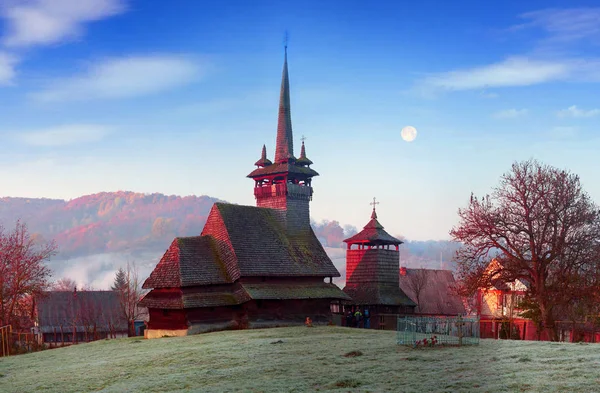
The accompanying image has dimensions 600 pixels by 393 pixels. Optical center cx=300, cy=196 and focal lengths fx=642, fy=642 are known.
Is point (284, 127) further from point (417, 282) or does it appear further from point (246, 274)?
point (417, 282)

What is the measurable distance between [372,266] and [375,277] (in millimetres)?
1006

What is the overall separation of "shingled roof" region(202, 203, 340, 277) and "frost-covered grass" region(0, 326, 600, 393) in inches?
459

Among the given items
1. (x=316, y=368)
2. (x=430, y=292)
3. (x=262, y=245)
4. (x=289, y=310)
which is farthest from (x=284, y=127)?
(x=316, y=368)

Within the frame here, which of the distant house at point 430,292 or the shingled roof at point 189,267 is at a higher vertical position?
the shingled roof at point 189,267

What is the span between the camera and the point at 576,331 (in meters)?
44.5

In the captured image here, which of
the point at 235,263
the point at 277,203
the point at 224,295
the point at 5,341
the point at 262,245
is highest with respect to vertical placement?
the point at 277,203

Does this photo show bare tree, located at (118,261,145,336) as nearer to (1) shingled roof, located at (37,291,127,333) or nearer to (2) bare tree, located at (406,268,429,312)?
(1) shingled roof, located at (37,291,127,333)

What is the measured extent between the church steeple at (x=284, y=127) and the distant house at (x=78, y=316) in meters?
27.3

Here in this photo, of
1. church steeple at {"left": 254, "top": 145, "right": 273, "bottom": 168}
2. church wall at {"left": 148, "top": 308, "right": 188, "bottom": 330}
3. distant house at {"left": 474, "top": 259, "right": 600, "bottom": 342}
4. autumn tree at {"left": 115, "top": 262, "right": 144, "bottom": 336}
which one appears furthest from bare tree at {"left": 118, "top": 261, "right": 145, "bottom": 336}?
distant house at {"left": 474, "top": 259, "right": 600, "bottom": 342}

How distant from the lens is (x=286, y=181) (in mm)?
54875

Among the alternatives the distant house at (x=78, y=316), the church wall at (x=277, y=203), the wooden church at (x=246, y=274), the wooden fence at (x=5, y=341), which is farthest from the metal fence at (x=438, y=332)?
the distant house at (x=78, y=316)

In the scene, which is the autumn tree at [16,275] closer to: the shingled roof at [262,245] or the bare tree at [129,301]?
the bare tree at [129,301]

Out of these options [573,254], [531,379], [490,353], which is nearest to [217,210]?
[573,254]

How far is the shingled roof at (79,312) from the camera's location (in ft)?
230
